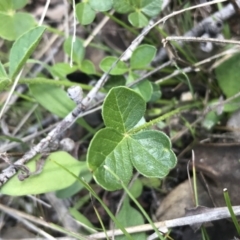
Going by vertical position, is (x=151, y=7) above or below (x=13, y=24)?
below

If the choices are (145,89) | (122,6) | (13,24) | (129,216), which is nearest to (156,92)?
(145,89)

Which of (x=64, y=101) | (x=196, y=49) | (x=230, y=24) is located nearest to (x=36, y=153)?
(x=64, y=101)

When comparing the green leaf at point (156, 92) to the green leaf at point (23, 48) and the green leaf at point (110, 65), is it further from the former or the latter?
the green leaf at point (23, 48)

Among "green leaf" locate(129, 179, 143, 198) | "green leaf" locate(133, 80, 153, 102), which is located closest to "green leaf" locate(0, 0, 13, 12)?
"green leaf" locate(133, 80, 153, 102)

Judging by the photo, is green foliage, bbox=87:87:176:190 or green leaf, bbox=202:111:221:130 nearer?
green foliage, bbox=87:87:176:190

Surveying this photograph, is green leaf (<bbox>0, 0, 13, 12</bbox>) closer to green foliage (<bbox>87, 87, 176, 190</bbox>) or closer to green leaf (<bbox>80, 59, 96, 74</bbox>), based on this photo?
green leaf (<bbox>80, 59, 96, 74</bbox>)

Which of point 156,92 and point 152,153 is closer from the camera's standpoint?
point 152,153

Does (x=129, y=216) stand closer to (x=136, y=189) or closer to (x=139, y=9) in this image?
(x=136, y=189)
